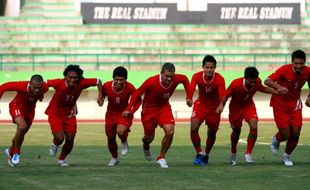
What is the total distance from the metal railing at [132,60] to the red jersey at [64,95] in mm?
31150

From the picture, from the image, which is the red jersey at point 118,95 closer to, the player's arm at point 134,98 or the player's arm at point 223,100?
the player's arm at point 134,98

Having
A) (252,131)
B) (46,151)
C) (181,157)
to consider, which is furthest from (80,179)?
(46,151)

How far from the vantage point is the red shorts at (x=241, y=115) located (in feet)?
68.6

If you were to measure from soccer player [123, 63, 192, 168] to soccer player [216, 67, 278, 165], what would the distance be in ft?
3.28

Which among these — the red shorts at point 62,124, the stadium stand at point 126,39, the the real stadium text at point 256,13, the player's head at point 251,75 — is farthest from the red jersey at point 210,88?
the the real stadium text at point 256,13

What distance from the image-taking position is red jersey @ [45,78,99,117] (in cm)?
2022

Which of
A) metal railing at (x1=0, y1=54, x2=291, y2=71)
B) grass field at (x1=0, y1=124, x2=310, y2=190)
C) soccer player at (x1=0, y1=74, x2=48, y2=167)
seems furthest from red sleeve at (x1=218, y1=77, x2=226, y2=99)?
metal railing at (x1=0, y1=54, x2=291, y2=71)

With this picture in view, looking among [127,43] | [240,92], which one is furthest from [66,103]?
[127,43]

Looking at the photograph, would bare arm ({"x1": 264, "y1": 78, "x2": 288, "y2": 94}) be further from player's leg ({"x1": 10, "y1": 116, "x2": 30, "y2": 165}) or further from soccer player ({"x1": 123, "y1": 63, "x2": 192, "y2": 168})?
player's leg ({"x1": 10, "y1": 116, "x2": 30, "y2": 165})

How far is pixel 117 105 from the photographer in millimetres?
20750

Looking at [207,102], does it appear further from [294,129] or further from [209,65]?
[294,129]

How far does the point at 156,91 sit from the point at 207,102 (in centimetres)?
144

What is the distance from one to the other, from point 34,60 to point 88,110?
4.98 m

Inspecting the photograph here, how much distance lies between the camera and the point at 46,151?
25.5 m
